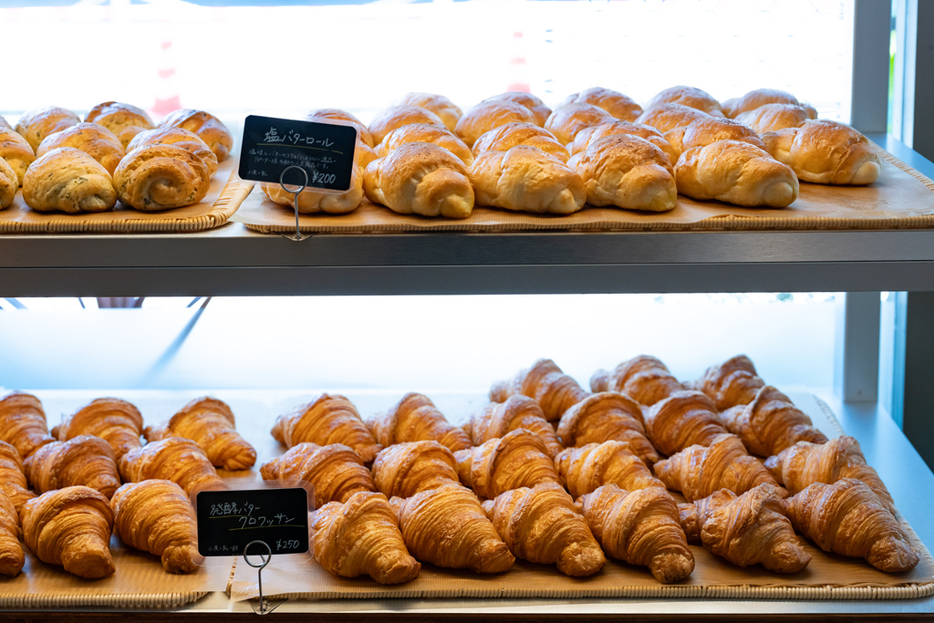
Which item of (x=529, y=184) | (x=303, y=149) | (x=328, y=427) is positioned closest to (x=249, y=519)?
(x=328, y=427)

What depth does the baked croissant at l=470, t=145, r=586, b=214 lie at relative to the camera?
1.48 meters

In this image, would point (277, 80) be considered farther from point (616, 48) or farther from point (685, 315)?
point (685, 315)

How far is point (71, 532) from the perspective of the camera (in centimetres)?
158

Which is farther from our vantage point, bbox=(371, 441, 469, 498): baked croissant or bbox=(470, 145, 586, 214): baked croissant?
bbox=(371, 441, 469, 498): baked croissant

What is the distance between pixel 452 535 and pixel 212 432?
2.33ft

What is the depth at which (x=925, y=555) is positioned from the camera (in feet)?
5.41

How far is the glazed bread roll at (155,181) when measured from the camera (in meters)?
1.50

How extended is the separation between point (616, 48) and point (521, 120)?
2.21 feet

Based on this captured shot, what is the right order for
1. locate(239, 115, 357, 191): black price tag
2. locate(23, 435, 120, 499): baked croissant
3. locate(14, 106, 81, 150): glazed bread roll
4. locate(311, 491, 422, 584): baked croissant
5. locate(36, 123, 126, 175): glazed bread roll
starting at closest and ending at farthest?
locate(239, 115, 357, 191): black price tag → locate(311, 491, 422, 584): baked croissant → locate(36, 123, 126, 175): glazed bread roll → locate(23, 435, 120, 499): baked croissant → locate(14, 106, 81, 150): glazed bread roll

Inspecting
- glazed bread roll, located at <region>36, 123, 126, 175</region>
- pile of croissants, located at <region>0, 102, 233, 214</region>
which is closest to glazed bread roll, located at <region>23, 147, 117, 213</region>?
pile of croissants, located at <region>0, 102, 233, 214</region>

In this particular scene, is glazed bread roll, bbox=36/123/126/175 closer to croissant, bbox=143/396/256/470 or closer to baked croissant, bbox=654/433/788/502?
croissant, bbox=143/396/256/470

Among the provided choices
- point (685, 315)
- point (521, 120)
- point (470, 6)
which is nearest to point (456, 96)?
point (470, 6)

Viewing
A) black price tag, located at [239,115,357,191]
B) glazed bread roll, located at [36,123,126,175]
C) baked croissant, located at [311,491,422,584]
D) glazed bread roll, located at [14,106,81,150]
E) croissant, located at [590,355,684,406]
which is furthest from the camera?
croissant, located at [590,355,684,406]

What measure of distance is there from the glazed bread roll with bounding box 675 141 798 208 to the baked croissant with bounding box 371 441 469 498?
2.42ft
